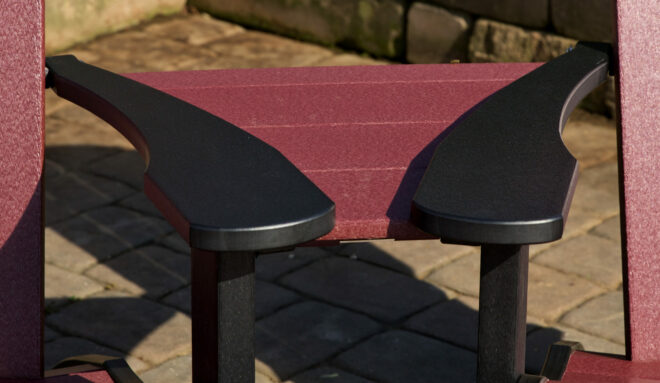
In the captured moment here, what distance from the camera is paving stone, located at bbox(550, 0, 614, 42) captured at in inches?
172

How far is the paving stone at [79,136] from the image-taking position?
405cm

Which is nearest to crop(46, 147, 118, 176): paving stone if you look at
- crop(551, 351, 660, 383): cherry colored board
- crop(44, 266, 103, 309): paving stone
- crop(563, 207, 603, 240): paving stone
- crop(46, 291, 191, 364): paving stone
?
crop(44, 266, 103, 309): paving stone

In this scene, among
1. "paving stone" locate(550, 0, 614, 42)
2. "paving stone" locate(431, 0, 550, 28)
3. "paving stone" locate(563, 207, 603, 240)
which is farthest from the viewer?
"paving stone" locate(431, 0, 550, 28)

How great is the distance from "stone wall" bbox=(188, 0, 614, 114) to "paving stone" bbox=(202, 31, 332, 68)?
109 mm

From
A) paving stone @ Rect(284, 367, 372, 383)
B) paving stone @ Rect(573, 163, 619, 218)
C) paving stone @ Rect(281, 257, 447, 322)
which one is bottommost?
paving stone @ Rect(284, 367, 372, 383)

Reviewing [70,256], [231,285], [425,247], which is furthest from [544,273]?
[231,285]

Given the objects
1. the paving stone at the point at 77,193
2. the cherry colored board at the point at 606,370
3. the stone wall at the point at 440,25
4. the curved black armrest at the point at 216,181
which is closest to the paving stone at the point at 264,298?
the paving stone at the point at 77,193

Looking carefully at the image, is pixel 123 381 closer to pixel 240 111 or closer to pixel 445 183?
pixel 240 111

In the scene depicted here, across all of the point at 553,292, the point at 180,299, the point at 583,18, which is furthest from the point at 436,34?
the point at 180,299

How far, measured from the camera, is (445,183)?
1.28m

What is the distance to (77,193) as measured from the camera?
147 inches

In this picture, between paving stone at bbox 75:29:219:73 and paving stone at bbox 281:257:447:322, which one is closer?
paving stone at bbox 281:257:447:322

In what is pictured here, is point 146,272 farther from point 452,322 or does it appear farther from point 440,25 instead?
point 440,25

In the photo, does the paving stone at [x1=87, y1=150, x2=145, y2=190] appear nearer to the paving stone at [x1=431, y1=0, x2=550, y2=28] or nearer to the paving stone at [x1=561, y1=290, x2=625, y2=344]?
the paving stone at [x1=561, y1=290, x2=625, y2=344]
